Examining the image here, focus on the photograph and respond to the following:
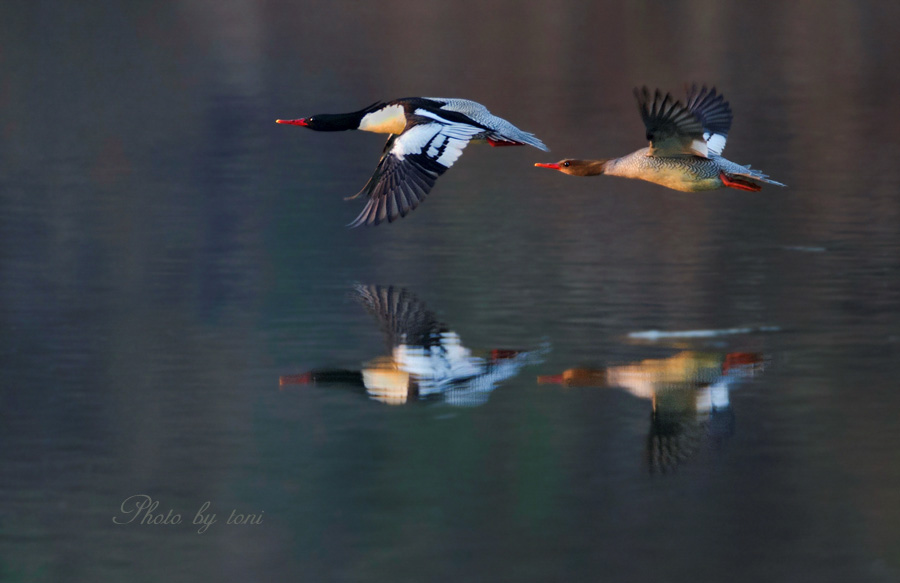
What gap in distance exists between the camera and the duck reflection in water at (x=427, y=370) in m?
5.96

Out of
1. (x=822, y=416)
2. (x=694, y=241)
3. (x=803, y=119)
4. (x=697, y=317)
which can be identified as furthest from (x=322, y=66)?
(x=822, y=416)

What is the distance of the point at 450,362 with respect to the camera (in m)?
6.38

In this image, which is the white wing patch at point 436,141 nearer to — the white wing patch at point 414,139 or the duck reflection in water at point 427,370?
the white wing patch at point 414,139

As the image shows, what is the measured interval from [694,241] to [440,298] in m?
2.36

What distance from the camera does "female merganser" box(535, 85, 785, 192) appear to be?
7.66m

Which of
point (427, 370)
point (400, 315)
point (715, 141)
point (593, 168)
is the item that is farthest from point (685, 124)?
point (427, 370)

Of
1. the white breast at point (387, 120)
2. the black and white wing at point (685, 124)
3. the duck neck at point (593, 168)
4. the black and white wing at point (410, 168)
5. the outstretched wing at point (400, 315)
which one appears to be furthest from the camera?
the white breast at point (387, 120)

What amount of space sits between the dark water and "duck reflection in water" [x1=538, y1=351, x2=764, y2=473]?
0.02 meters

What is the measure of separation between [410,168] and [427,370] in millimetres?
1989

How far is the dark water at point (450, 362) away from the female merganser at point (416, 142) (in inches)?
21.8

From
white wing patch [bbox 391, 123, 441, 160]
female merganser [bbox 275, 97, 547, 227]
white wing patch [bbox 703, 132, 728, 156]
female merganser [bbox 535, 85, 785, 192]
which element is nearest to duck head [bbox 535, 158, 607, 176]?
female merganser [bbox 535, 85, 785, 192]

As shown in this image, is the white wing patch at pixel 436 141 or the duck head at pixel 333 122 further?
the duck head at pixel 333 122

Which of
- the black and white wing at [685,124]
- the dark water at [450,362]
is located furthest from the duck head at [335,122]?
the black and white wing at [685,124]

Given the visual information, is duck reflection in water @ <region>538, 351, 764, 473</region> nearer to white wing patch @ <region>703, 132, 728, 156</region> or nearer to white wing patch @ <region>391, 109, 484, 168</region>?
white wing patch @ <region>391, 109, 484, 168</region>
